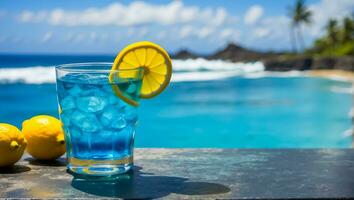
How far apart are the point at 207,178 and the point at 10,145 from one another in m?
0.37

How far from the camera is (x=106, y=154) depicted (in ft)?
2.94

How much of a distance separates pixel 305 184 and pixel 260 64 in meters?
35.7

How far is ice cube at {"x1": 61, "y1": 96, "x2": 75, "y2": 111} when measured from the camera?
917mm

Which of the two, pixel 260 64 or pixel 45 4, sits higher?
pixel 45 4

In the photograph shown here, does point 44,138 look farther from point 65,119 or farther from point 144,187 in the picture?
point 144,187

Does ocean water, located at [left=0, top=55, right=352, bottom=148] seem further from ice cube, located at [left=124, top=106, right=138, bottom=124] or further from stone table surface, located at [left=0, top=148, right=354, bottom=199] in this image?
ice cube, located at [left=124, top=106, right=138, bottom=124]

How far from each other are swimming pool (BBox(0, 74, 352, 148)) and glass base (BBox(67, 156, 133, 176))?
8368 millimetres

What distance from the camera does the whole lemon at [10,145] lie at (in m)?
0.97

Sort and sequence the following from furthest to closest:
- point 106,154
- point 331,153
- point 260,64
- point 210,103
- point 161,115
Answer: point 260,64 < point 210,103 < point 161,115 < point 331,153 < point 106,154

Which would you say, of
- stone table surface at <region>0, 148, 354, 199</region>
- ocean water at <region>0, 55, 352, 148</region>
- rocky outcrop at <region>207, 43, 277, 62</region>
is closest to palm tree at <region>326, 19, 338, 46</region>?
rocky outcrop at <region>207, 43, 277, 62</region>

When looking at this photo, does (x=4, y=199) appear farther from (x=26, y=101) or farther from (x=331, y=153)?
(x=26, y=101)

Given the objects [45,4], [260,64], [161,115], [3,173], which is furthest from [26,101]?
[45,4]

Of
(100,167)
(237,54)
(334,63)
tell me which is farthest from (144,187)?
(237,54)

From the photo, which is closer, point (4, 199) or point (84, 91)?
point (4, 199)
